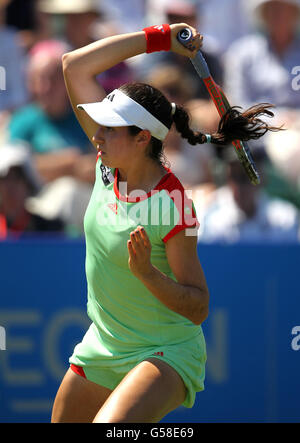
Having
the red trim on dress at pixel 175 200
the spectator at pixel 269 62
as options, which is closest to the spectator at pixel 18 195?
the spectator at pixel 269 62

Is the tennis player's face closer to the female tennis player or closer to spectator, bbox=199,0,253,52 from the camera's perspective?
the female tennis player

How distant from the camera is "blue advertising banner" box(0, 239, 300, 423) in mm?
5039

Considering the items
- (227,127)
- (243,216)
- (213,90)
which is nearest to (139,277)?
(227,127)

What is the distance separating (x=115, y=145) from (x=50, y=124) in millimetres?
3311

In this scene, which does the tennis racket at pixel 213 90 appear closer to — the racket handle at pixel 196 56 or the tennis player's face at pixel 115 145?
the racket handle at pixel 196 56

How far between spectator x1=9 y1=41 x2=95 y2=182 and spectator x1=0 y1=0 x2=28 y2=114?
12 centimetres

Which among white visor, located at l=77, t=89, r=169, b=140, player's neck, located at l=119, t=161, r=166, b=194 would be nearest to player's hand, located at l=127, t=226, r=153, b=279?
player's neck, located at l=119, t=161, r=166, b=194

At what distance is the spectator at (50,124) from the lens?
20.3ft

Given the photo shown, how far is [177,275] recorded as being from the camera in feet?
10.1

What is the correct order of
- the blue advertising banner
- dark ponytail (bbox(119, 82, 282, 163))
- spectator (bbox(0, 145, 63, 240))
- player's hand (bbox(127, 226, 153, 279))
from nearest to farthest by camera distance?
player's hand (bbox(127, 226, 153, 279))
dark ponytail (bbox(119, 82, 282, 163))
the blue advertising banner
spectator (bbox(0, 145, 63, 240))

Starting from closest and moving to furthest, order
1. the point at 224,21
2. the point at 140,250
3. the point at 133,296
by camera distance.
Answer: the point at 140,250
the point at 133,296
the point at 224,21

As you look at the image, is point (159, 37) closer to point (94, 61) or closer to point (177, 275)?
point (94, 61)

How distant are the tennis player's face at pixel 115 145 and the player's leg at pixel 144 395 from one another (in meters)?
0.77

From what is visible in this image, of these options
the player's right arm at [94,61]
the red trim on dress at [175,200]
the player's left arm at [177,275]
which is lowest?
the player's left arm at [177,275]
